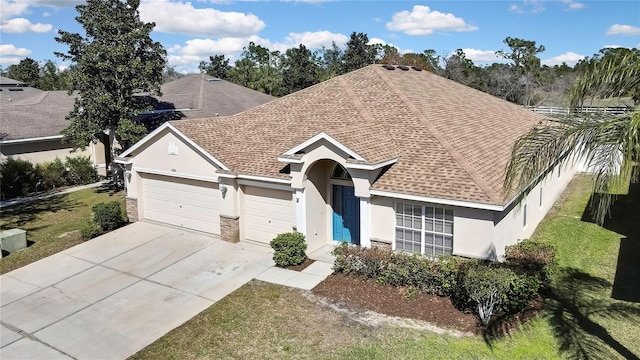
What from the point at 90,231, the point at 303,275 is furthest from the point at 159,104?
the point at 303,275

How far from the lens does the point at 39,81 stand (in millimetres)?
71938

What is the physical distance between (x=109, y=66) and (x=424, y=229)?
17022mm

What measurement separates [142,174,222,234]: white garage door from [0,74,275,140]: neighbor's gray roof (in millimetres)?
10719

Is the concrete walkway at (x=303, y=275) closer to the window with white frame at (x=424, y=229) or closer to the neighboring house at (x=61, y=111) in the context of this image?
the window with white frame at (x=424, y=229)

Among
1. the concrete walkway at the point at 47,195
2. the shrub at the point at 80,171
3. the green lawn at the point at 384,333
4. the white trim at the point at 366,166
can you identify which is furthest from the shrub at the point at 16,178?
the white trim at the point at 366,166

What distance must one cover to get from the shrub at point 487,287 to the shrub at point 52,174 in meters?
25.0

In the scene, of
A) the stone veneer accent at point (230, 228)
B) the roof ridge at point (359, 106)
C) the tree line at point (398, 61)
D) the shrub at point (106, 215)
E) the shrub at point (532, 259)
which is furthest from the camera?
the tree line at point (398, 61)

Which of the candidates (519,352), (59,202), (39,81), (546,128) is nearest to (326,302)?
(519,352)

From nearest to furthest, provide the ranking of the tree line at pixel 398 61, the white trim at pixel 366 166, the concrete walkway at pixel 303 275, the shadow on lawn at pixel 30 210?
the concrete walkway at pixel 303 275
the white trim at pixel 366 166
the shadow on lawn at pixel 30 210
the tree line at pixel 398 61

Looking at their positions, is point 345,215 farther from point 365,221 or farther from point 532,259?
point 532,259

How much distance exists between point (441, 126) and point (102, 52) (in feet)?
53.2

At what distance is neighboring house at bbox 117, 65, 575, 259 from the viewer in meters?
13.7

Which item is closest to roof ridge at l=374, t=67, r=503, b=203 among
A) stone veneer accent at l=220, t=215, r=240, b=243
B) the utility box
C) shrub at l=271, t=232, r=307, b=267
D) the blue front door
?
the blue front door

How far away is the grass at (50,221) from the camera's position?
16.9 meters
